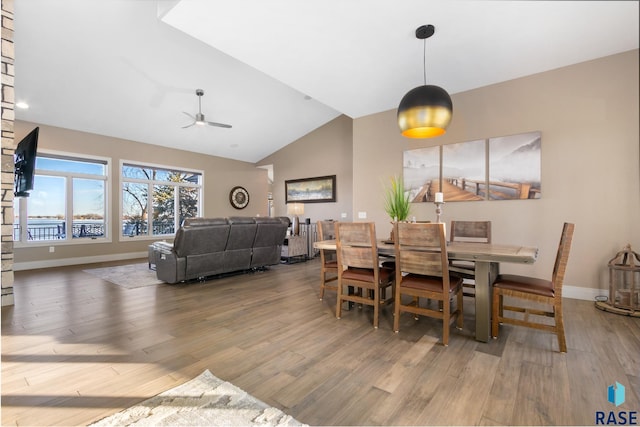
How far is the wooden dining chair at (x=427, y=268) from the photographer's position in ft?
7.20

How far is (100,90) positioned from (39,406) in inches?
216

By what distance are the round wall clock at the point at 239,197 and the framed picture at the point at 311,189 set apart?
58.9 inches

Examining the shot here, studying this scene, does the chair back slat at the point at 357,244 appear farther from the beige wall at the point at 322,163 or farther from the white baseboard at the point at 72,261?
the white baseboard at the point at 72,261

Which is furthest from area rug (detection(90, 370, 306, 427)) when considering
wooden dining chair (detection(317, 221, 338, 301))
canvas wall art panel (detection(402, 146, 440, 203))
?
Result: canvas wall art panel (detection(402, 146, 440, 203))

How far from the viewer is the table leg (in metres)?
2.21

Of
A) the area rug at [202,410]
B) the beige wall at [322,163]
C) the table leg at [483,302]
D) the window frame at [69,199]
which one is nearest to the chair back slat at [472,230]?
Answer: the table leg at [483,302]

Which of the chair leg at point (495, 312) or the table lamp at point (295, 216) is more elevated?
the table lamp at point (295, 216)

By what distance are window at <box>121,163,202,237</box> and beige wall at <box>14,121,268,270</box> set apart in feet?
0.73

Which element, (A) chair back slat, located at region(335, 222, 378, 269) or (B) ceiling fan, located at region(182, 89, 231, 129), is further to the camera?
(B) ceiling fan, located at region(182, 89, 231, 129)

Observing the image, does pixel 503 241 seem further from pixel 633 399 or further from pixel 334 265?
pixel 633 399

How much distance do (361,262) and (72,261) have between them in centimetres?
654

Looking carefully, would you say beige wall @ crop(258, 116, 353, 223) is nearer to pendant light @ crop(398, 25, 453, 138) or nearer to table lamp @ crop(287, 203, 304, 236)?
table lamp @ crop(287, 203, 304, 236)

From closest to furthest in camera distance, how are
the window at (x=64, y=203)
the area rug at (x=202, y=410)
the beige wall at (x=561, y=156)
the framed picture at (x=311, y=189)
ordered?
the beige wall at (x=561, y=156), the area rug at (x=202, y=410), the window at (x=64, y=203), the framed picture at (x=311, y=189)

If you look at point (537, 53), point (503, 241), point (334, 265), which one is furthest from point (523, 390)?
point (503, 241)
